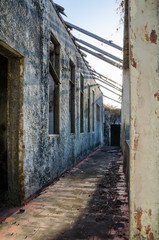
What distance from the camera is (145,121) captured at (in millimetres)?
1538

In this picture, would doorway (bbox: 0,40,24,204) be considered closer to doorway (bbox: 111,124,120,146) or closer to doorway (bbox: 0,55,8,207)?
doorway (bbox: 0,55,8,207)

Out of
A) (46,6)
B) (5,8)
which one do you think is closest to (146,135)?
(5,8)

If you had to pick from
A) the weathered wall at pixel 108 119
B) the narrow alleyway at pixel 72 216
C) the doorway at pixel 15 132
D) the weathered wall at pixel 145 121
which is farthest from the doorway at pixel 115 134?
the weathered wall at pixel 145 121

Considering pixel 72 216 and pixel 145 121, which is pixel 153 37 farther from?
pixel 72 216

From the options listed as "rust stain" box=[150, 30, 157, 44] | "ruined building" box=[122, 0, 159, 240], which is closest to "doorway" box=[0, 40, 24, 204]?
"ruined building" box=[122, 0, 159, 240]

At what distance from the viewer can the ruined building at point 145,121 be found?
1.50 m

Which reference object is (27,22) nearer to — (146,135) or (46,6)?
(46,6)

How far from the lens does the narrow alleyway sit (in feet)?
7.48

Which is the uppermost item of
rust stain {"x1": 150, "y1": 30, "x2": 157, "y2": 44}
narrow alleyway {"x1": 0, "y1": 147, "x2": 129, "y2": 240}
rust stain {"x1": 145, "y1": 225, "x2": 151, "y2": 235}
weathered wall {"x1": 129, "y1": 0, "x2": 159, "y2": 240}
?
rust stain {"x1": 150, "y1": 30, "x2": 157, "y2": 44}

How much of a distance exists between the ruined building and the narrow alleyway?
88 cm

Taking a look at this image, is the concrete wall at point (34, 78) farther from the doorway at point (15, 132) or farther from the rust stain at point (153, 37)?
the rust stain at point (153, 37)

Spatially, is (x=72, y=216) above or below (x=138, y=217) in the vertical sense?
below

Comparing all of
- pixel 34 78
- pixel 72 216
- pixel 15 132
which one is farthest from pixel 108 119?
pixel 72 216

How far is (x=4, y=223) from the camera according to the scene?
2568 mm
